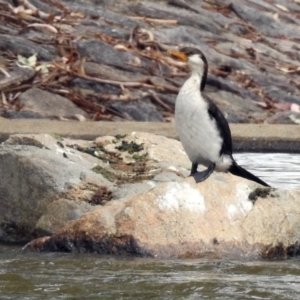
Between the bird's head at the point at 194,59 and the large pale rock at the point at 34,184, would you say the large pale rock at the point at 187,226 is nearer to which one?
the large pale rock at the point at 34,184

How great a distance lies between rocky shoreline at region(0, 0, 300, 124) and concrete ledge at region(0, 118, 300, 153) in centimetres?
116

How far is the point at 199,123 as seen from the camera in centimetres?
954

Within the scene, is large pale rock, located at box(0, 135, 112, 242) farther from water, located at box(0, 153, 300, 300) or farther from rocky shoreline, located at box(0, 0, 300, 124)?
rocky shoreline, located at box(0, 0, 300, 124)

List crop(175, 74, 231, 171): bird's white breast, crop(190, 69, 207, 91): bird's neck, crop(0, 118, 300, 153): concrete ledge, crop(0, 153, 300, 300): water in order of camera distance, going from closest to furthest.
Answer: crop(0, 153, 300, 300): water, crop(175, 74, 231, 171): bird's white breast, crop(190, 69, 207, 91): bird's neck, crop(0, 118, 300, 153): concrete ledge

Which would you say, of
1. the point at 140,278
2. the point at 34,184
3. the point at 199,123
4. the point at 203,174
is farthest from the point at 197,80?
the point at 140,278

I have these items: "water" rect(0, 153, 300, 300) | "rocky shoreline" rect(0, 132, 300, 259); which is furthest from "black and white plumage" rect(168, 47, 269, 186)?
"water" rect(0, 153, 300, 300)

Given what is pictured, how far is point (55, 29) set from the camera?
18.8m

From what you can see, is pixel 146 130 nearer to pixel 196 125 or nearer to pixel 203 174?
pixel 196 125

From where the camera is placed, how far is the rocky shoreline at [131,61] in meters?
17.0

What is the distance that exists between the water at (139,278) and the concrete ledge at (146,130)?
18.4 feet

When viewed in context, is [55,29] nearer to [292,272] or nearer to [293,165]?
[293,165]

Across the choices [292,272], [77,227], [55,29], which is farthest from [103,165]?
[55,29]

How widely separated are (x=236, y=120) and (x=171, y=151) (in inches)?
258

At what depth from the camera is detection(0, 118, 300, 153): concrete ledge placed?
14.8 m
